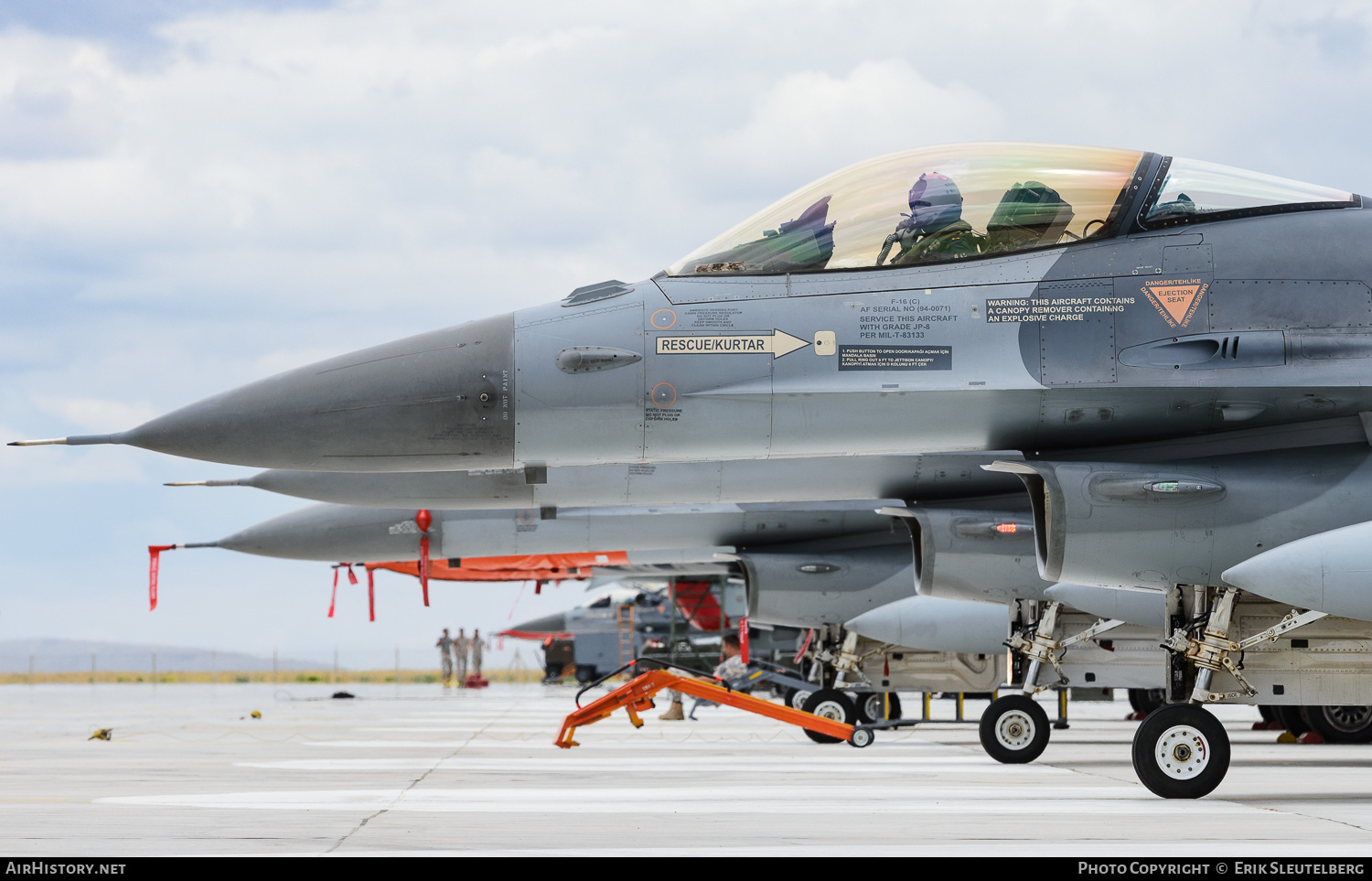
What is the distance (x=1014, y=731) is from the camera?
1045cm

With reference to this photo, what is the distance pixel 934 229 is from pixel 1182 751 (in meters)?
3.13

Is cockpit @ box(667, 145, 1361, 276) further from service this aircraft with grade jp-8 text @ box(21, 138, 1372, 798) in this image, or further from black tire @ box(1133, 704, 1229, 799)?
black tire @ box(1133, 704, 1229, 799)

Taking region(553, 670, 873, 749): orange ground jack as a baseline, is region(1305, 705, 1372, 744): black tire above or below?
below

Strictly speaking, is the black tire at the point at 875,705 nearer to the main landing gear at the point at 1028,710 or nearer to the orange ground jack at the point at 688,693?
the orange ground jack at the point at 688,693

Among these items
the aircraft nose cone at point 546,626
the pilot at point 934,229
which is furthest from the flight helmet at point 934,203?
the aircraft nose cone at point 546,626

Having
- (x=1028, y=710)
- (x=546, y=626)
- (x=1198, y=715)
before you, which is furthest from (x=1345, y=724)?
(x=546, y=626)

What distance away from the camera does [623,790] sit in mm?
8000

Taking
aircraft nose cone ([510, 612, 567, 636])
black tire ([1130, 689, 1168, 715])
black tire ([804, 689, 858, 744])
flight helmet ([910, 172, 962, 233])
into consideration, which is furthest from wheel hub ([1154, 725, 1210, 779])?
aircraft nose cone ([510, 612, 567, 636])

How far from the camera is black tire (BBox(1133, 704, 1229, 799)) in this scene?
7027 mm

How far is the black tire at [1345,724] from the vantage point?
12867mm

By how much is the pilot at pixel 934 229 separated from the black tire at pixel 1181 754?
9.06 ft

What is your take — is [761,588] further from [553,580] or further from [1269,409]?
[553,580]

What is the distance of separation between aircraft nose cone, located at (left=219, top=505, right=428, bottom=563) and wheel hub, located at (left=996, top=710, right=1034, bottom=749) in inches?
336
